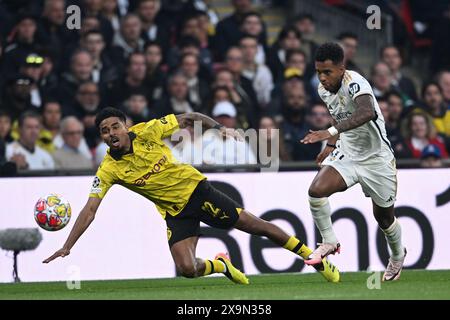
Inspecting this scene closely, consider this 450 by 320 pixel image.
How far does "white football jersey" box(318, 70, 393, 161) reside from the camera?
11.5 m

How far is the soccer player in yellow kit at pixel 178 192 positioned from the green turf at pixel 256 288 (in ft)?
1.10

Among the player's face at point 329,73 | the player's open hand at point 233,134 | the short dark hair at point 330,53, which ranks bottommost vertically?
the player's open hand at point 233,134

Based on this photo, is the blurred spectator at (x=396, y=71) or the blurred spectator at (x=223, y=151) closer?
the blurred spectator at (x=223, y=151)

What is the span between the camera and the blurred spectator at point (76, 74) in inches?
677

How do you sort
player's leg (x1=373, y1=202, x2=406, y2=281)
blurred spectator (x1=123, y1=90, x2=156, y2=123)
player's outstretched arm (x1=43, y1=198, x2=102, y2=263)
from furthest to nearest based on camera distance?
blurred spectator (x1=123, y1=90, x2=156, y2=123), player's leg (x1=373, y1=202, x2=406, y2=281), player's outstretched arm (x1=43, y1=198, x2=102, y2=263)

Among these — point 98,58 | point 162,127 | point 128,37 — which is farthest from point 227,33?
point 162,127

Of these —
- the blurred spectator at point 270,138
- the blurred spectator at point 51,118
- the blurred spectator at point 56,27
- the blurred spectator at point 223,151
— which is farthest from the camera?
the blurred spectator at point 56,27

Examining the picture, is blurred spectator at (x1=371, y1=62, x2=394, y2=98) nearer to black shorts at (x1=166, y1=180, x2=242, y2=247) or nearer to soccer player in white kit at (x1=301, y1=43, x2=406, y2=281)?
soccer player in white kit at (x1=301, y1=43, x2=406, y2=281)

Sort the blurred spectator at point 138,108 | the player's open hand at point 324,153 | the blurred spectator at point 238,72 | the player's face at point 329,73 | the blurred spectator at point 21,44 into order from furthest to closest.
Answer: the blurred spectator at point 238,72 < the blurred spectator at point 21,44 < the blurred spectator at point 138,108 < the player's open hand at point 324,153 < the player's face at point 329,73

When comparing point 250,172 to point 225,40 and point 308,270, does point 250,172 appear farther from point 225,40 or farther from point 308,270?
point 225,40

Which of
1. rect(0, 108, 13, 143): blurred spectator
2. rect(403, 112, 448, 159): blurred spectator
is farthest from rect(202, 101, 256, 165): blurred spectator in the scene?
rect(0, 108, 13, 143): blurred spectator

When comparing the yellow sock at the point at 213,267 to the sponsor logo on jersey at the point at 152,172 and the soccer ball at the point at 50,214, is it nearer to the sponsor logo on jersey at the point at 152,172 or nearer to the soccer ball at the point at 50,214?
the sponsor logo on jersey at the point at 152,172

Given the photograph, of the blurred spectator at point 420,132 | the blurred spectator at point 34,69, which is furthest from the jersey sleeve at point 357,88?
the blurred spectator at point 34,69

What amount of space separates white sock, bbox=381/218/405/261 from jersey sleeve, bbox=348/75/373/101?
1560mm
